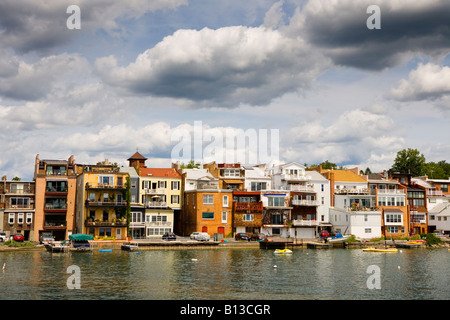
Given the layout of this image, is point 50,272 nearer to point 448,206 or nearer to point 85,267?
point 85,267

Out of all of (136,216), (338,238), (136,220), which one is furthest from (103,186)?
(338,238)

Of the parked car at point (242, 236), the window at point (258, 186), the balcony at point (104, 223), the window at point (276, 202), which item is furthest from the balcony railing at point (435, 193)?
the balcony at point (104, 223)

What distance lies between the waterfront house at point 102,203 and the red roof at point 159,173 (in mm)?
9516

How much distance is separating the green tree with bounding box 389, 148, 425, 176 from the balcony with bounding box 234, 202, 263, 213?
65.8m

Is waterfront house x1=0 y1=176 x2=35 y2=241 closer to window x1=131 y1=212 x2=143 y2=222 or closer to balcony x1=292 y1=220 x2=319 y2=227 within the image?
window x1=131 y1=212 x2=143 y2=222

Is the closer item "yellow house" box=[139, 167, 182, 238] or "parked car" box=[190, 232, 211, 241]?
"parked car" box=[190, 232, 211, 241]

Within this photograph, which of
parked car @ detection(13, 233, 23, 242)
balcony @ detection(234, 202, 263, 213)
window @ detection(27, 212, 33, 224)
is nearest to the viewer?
parked car @ detection(13, 233, 23, 242)

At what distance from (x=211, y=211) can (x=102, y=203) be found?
818 inches

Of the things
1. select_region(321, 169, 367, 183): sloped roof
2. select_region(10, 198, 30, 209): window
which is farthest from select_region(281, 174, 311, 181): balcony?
select_region(10, 198, 30, 209): window

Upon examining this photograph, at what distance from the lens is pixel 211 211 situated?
320 feet

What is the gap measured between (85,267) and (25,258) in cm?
1364

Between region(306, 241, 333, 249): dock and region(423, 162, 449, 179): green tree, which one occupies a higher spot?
region(423, 162, 449, 179): green tree

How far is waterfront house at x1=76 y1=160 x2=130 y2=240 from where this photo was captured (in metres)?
89.0
